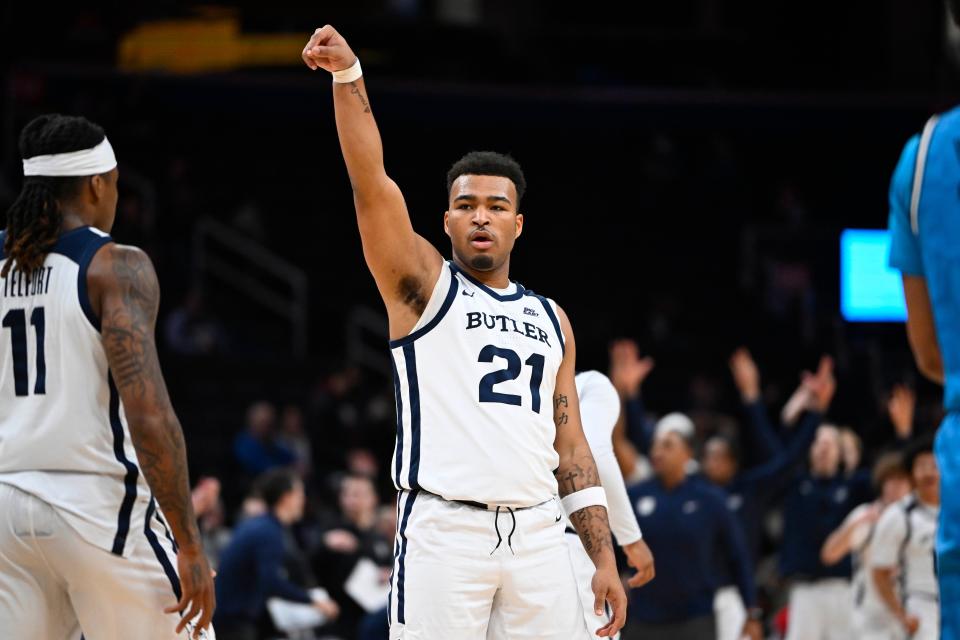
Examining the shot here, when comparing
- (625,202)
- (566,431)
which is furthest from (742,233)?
(566,431)

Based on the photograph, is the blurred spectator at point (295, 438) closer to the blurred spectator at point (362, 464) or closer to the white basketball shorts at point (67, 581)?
the blurred spectator at point (362, 464)

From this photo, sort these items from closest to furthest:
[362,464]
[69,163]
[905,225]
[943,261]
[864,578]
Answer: [943,261]
[905,225]
[69,163]
[864,578]
[362,464]

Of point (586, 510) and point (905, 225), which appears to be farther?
point (586, 510)

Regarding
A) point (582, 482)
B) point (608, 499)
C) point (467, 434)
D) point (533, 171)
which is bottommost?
point (608, 499)

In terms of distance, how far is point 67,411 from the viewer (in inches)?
185

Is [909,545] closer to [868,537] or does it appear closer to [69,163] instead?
[868,537]

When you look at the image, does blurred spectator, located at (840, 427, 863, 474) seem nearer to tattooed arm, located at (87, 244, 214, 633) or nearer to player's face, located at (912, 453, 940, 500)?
player's face, located at (912, 453, 940, 500)

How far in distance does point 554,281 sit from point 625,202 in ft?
7.28

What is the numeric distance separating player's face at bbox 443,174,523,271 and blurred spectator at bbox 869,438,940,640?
17.9 ft

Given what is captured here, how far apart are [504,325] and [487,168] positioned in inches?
25.7

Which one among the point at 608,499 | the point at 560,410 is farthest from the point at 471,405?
the point at 608,499

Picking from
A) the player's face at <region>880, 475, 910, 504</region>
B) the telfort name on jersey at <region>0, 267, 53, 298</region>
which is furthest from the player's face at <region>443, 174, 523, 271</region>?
the player's face at <region>880, 475, 910, 504</region>

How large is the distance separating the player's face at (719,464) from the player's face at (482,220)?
27.1 feet

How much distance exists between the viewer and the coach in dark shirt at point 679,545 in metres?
9.75
